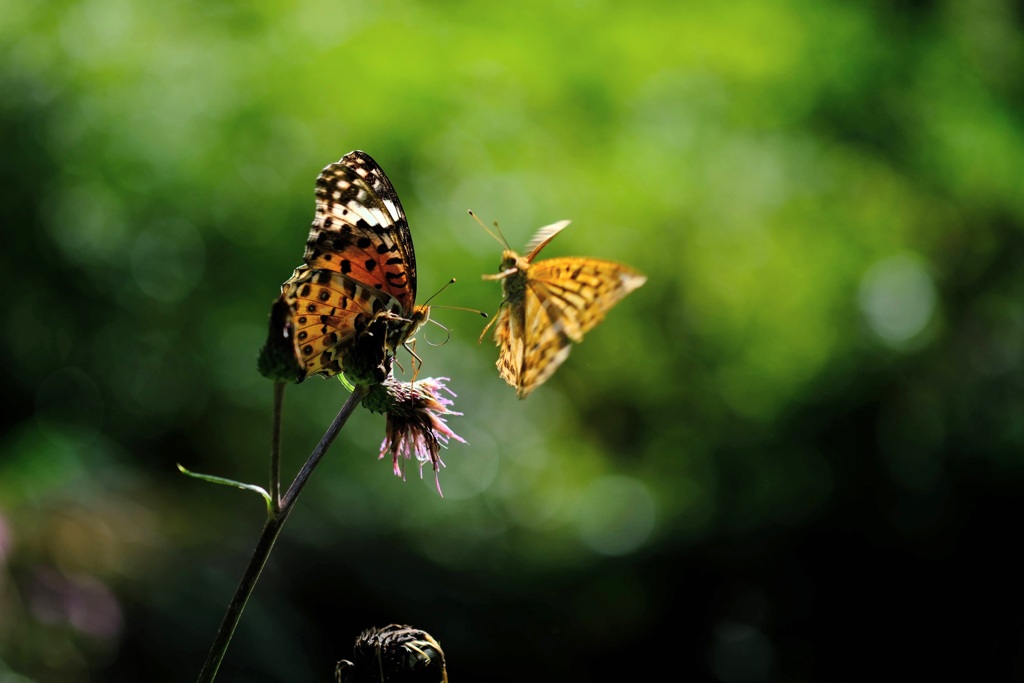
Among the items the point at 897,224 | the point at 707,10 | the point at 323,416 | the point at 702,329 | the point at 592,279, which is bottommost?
the point at 592,279

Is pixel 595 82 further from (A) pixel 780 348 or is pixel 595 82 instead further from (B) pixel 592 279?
(B) pixel 592 279

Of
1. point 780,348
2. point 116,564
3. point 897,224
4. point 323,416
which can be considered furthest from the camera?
point 897,224

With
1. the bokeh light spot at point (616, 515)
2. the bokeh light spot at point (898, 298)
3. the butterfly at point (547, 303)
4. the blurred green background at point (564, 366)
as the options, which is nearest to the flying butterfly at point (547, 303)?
the butterfly at point (547, 303)

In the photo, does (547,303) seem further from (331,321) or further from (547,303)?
(331,321)

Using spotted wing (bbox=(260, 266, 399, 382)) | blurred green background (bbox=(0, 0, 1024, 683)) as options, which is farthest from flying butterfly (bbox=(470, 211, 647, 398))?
blurred green background (bbox=(0, 0, 1024, 683))

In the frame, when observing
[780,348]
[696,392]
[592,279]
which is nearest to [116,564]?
[592,279]

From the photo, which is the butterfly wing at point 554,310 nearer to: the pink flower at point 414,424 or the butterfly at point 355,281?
the pink flower at point 414,424
